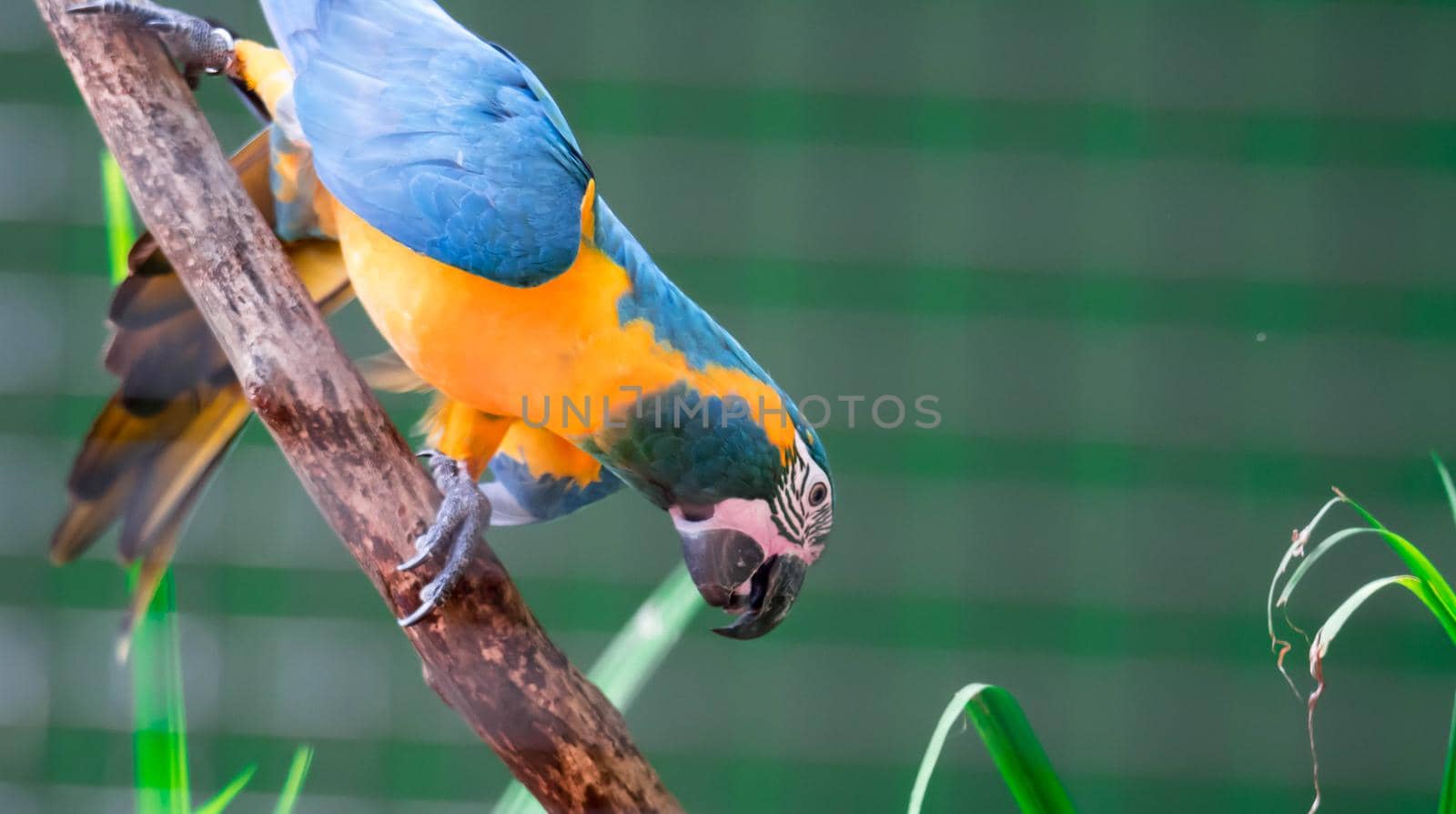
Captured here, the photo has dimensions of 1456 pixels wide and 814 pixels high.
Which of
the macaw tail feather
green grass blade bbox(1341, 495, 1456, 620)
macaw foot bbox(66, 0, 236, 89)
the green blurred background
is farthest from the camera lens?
the green blurred background

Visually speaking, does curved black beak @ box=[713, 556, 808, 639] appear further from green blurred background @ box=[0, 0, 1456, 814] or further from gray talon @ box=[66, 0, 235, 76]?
gray talon @ box=[66, 0, 235, 76]

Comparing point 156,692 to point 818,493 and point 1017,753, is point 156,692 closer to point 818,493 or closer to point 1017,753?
point 818,493

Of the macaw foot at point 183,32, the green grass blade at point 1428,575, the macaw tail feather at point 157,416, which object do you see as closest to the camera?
the green grass blade at point 1428,575

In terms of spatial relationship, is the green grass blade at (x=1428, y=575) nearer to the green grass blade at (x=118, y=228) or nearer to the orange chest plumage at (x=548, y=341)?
the orange chest plumage at (x=548, y=341)

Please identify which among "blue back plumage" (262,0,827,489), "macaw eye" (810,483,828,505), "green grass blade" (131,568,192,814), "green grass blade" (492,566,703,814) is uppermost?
"blue back plumage" (262,0,827,489)

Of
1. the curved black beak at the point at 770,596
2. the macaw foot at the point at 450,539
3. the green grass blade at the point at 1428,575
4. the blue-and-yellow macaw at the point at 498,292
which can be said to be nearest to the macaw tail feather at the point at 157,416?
the blue-and-yellow macaw at the point at 498,292

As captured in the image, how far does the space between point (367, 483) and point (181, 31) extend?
483mm

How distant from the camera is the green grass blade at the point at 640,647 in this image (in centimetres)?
125

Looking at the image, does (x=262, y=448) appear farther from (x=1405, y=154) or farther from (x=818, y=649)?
(x=1405, y=154)

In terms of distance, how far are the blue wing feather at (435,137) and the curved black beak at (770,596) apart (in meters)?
0.36

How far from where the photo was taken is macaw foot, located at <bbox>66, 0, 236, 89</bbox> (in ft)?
3.47

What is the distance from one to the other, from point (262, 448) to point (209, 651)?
1.05 feet

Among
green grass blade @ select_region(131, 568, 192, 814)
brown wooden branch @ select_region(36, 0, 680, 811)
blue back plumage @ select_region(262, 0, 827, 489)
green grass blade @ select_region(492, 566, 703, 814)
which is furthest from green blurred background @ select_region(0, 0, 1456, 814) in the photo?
brown wooden branch @ select_region(36, 0, 680, 811)

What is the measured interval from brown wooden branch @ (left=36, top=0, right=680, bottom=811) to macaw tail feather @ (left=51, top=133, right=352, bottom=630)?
20 cm
